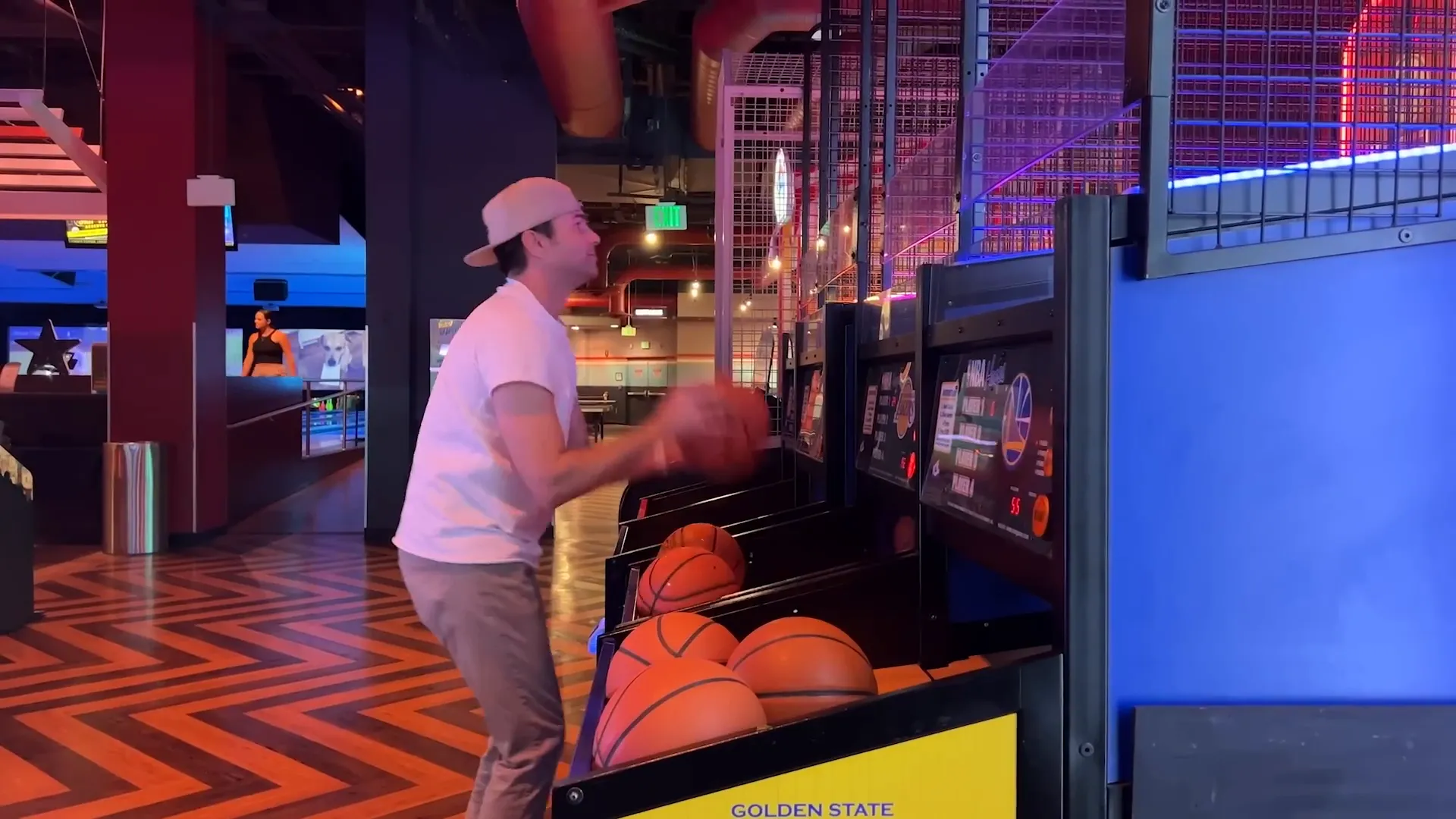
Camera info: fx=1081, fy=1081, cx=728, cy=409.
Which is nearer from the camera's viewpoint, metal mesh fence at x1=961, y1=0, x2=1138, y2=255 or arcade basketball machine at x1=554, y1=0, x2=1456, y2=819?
arcade basketball machine at x1=554, y1=0, x2=1456, y2=819

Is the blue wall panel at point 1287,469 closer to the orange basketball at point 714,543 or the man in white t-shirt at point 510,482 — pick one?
the man in white t-shirt at point 510,482

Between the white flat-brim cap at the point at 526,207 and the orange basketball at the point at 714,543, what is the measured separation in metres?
1.34

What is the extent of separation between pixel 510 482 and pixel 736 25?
19.1 feet

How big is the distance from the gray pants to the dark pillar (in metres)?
6.42

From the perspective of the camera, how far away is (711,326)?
87.1 ft

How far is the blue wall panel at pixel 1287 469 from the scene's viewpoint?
142 centimetres

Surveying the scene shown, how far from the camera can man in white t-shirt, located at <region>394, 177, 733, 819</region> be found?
6.00 feet

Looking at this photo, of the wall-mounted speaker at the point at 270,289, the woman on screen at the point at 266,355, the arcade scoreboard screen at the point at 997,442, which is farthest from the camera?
the wall-mounted speaker at the point at 270,289

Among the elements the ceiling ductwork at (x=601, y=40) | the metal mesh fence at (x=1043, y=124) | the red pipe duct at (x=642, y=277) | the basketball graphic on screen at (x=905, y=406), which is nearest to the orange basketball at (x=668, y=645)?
the basketball graphic on screen at (x=905, y=406)

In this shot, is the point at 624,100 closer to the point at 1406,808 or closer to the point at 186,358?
the point at 186,358

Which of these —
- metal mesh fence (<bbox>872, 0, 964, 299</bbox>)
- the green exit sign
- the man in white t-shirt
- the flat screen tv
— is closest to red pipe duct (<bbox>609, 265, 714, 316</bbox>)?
the flat screen tv

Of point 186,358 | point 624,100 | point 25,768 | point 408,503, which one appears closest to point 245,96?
point 624,100

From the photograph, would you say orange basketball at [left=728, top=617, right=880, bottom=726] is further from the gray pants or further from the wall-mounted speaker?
the wall-mounted speaker

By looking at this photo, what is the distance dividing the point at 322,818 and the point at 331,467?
40.3 ft
